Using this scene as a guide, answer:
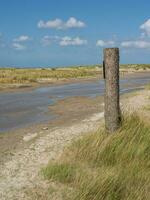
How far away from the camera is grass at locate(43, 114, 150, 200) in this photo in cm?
666

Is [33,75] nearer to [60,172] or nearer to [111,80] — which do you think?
[111,80]

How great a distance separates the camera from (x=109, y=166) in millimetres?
7793

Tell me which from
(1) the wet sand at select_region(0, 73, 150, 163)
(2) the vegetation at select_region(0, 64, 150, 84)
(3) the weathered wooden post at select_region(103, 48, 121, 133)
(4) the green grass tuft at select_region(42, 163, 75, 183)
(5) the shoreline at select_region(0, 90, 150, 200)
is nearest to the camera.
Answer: (5) the shoreline at select_region(0, 90, 150, 200)

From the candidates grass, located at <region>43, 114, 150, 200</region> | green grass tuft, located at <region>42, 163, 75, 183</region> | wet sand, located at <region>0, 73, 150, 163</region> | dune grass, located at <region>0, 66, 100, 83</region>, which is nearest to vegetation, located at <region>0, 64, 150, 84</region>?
dune grass, located at <region>0, 66, 100, 83</region>

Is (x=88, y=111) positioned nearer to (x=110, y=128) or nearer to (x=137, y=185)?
(x=110, y=128)

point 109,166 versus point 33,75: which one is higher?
point 109,166

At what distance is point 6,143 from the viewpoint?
12.0 metres

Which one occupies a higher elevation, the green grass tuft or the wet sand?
the green grass tuft

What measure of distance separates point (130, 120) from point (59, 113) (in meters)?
9.96

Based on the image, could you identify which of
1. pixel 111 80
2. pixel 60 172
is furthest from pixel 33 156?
pixel 111 80

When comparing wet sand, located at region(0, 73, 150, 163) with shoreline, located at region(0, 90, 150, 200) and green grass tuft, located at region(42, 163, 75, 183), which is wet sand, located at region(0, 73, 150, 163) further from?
green grass tuft, located at region(42, 163, 75, 183)

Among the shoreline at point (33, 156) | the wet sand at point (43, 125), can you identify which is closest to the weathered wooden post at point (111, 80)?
the shoreline at point (33, 156)

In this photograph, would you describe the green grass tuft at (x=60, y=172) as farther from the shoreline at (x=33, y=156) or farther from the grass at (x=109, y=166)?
the shoreline at (x=33, y=156)

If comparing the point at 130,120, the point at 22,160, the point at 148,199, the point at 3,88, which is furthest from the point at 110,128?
the point at 3,88
